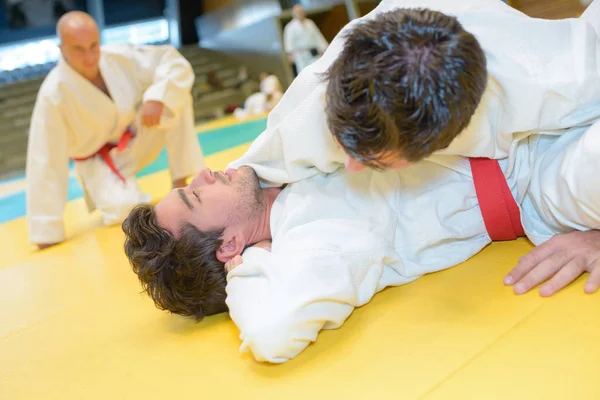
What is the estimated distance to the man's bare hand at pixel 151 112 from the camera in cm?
331

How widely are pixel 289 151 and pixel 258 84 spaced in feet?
37.8

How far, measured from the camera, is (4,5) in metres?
12.5

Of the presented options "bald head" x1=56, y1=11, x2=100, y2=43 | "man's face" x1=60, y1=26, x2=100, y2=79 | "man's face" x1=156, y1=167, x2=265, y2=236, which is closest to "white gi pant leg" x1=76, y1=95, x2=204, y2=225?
"man's face" x1=60, y1=26, x2=100, y2=79

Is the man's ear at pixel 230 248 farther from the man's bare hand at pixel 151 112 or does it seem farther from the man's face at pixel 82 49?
the man's face at pixel 82 49

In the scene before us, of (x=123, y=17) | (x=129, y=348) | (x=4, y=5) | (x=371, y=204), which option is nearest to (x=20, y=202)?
(x=129, y=348)

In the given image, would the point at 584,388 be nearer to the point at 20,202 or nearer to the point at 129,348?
the point at 129,348

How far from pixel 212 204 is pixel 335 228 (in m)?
0.40

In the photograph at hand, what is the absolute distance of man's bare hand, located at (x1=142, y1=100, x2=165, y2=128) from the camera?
3.31 m

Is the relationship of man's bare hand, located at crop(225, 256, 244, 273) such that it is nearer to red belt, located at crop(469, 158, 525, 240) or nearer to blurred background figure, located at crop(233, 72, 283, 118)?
red belt, located at crop(469, 158, 525, 240)

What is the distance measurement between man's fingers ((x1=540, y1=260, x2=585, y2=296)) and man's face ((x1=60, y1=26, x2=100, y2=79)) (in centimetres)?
293

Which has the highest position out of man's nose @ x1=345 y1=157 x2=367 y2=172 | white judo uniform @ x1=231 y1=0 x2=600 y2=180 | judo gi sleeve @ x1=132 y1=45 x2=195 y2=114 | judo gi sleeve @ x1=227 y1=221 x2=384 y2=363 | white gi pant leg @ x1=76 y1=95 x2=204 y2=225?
white judo uniform @ x1=231 y1=0 x2=600 y2=180

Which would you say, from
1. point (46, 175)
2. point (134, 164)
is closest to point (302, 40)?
point (134, 164)

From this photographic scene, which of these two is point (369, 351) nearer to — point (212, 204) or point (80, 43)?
point (212, 204)

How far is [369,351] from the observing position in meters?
1.27
